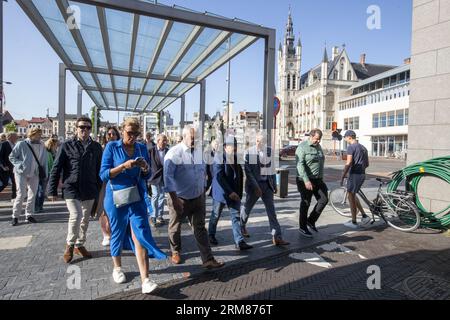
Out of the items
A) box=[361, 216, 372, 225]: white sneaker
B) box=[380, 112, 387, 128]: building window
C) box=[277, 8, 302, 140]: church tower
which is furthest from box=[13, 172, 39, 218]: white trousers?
box=[277, 8, 302, 140]: church tower

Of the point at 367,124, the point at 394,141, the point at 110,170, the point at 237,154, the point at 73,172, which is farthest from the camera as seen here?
the point at 367,124

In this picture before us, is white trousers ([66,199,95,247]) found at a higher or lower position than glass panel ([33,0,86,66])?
→ lower

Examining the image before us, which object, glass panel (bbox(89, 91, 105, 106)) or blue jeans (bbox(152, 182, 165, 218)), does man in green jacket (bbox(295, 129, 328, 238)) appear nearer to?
blue jeans (bbox(152, 182, 165, 218))

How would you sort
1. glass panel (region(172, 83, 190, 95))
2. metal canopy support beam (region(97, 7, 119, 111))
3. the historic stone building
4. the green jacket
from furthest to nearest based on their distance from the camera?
the historic stone building, glass panel (region(172, 83, 190, 95)), metal canopy support beam (region(97, 7, 119, 111)), the green jacket

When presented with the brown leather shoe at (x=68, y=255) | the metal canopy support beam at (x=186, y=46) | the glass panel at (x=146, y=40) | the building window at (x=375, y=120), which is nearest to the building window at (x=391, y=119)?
the building window at (x=375, y=120)

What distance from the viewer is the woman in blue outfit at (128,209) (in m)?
3.36

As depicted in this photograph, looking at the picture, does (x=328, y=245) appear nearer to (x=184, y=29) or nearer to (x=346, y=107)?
(x=184, y=29)

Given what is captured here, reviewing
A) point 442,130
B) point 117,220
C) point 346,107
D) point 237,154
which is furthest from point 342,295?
point 346,107

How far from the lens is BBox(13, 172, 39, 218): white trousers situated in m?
5.70

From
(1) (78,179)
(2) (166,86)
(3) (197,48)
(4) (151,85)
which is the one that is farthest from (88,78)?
(1) (78,179)

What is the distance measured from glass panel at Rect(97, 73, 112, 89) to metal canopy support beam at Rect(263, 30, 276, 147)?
8431 mm

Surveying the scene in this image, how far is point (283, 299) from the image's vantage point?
3.29m

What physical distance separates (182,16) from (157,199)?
3854 mm

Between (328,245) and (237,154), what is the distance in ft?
7.48
